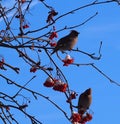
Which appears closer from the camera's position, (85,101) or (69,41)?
(85,101)

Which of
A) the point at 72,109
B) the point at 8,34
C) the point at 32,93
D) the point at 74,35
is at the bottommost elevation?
the point at 72,109

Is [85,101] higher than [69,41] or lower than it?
lower

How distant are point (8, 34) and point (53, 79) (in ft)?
2.43

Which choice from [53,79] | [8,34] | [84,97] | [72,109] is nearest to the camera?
[72,109]

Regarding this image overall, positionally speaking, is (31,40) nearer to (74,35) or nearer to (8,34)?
(8,34)

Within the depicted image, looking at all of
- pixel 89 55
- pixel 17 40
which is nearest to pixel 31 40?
pixel 17 40

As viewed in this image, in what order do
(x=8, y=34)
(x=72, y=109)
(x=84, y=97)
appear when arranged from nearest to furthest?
(x=72, y=109), (x=8, y=34), (x=84, y=97)

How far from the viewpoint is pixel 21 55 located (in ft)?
16.4

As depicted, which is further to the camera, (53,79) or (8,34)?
(8,34)

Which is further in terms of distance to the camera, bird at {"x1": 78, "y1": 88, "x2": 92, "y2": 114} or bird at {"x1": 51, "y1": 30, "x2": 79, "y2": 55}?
bird at {"x1": 51, "y1": 30, "x2": 79, "y2": 55}

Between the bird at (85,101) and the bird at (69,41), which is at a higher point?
the bird at (69,41)

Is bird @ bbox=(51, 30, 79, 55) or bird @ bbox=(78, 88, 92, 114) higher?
bird @ bbox=(51, 30, 79, 55)

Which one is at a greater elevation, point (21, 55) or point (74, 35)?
point (74, 35)

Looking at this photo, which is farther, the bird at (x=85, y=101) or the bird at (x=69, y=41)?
the bird at (x=69, y=41)
